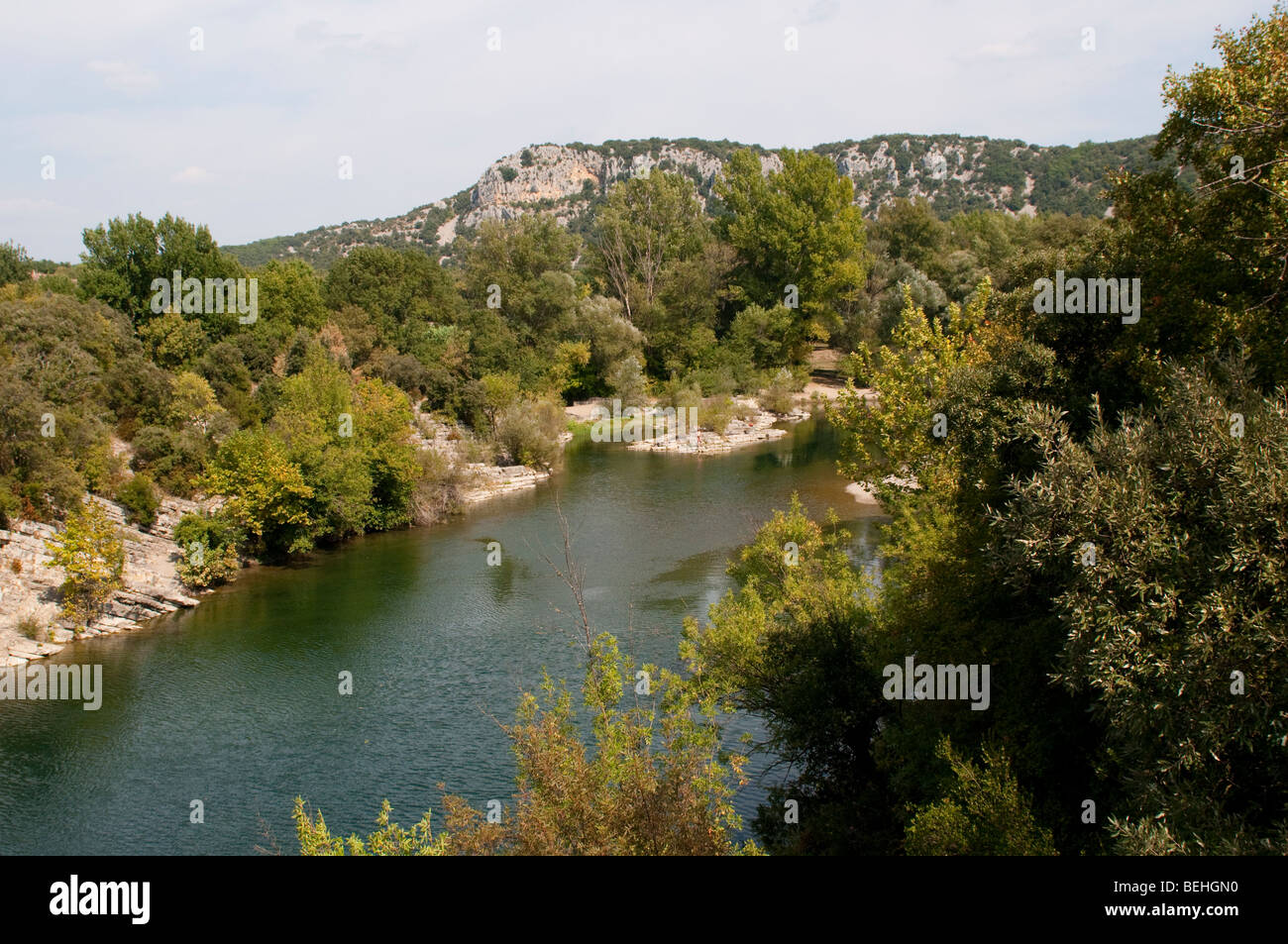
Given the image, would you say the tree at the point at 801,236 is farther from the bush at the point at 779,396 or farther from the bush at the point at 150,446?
the bush at the point at 150,446

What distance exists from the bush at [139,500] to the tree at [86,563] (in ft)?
14.0

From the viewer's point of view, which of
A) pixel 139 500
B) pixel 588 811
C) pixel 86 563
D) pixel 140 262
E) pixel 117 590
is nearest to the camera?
pixel 588 811

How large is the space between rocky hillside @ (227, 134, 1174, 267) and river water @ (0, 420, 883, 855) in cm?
9787

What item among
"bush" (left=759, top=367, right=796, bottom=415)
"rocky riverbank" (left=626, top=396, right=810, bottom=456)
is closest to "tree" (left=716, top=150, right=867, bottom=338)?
"bush" (left=759, top=367, right=796, bottom=415)

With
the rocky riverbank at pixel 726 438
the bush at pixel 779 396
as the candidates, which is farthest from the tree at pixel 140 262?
the bush at pixel 779 396

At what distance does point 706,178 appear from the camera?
173500 millimetres

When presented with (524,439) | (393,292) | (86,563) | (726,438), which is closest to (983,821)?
(86,563)

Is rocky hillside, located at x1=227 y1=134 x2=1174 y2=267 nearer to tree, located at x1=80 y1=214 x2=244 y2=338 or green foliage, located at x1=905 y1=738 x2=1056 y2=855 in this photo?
tree, located at x1=80 y1=214 x2=244 y2=338

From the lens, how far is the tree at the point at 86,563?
94.9 ft

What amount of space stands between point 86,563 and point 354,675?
10.4 meters

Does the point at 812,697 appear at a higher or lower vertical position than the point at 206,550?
higher

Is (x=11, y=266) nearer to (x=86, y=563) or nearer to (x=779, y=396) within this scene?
(x=86, y=563)

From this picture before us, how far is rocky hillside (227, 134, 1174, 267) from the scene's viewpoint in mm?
135750

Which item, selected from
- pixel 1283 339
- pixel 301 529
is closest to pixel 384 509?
pixel 301 529
